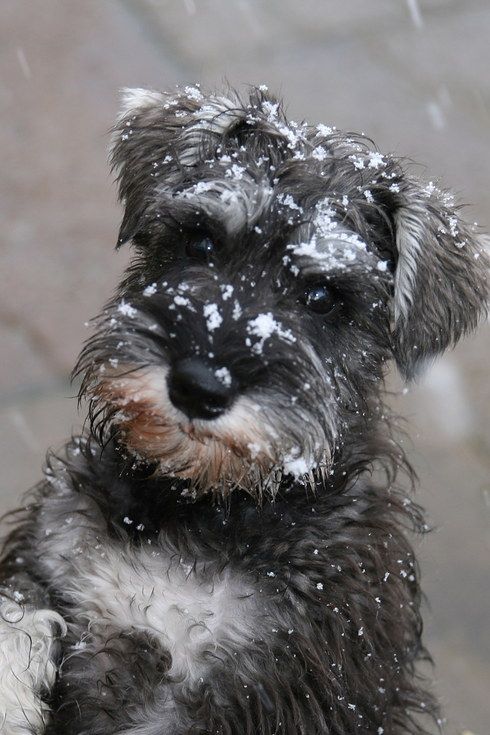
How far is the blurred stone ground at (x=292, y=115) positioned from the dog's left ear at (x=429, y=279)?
65.8 inches

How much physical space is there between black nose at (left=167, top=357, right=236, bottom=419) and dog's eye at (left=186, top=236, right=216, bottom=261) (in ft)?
1.78

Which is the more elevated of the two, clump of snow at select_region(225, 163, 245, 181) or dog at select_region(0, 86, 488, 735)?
clump of snow at select_region(225, 163, 245, 181)

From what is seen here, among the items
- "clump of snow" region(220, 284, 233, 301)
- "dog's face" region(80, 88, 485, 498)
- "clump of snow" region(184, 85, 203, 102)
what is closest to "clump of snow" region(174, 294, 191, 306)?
"dog's face" region(80, 88, 485, 498)

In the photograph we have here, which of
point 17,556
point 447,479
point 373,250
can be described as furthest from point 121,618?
point 447,479

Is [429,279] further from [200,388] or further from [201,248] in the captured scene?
[200,388]

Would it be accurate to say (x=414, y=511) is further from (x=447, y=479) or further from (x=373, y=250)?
(x=447, y=479)

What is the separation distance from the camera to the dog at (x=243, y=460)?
328 centimetres

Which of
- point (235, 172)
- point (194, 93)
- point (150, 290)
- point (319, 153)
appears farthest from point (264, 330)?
point (194, 93)

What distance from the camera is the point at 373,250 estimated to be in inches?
145

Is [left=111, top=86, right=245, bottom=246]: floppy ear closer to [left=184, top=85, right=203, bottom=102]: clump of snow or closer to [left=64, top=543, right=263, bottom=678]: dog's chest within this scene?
[left=184, top=85, right=203, bottom=102]: clump of snow

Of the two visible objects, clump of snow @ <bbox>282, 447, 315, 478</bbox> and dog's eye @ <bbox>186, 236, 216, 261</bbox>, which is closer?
clump of snow @ <bbox>282, 447, 315, 478</bbox>

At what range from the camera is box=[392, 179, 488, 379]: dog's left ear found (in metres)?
3.68

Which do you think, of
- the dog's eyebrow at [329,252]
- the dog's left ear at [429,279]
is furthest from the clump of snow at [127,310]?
the dog's left ear at [429,279]

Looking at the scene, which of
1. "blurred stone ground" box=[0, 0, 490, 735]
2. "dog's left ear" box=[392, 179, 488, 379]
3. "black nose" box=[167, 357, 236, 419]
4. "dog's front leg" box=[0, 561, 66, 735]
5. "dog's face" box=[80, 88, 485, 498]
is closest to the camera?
"black nose" box=[167, 357, 236, 419]
